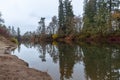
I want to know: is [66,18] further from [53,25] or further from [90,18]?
[53,25]

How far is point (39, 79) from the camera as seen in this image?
16.7 meters

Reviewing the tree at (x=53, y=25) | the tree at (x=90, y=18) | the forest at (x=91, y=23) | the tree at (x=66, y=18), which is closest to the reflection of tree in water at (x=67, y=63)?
the forest at (x=91, y=23)

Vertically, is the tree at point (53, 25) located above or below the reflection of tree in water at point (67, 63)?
above

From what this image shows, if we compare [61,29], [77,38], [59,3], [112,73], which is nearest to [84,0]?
[59,3]

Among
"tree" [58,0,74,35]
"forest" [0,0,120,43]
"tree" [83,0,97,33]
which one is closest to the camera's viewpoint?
"forest" [0,0,120,43]

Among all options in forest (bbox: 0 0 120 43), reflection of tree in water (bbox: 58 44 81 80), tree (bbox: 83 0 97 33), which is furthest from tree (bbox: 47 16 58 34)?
reflection of tree in water (bbox: 58 44 81 80)

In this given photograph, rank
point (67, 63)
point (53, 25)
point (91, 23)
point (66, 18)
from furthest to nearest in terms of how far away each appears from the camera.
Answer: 1. point (53, 25)
2. point (66, 18)
3. point (91, 23)
4. point (67, 63)

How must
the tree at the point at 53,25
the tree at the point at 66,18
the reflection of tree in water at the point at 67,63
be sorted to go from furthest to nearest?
the tree at the point at 53,25 < the tree at the point at 66,18 < the reflection of tree in water at the point at 67,63

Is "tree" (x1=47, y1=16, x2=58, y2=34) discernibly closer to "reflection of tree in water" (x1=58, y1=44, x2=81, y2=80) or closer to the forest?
the forest

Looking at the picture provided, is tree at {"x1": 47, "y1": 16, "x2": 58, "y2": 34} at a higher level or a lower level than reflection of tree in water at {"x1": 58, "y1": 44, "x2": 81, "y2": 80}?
higher

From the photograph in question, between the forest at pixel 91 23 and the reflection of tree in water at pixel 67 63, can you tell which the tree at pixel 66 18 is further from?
the reflection of tree in water at pixel 67 63

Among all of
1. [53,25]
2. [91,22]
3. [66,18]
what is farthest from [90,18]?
[53,25]

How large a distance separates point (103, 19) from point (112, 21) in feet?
10.3

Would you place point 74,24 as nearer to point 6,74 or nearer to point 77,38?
point 77,38
